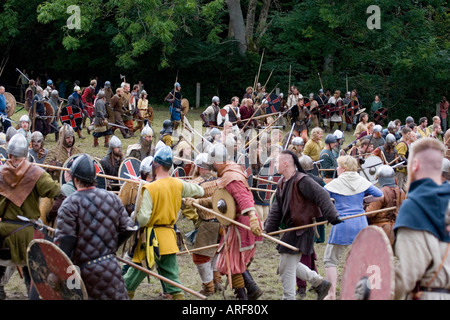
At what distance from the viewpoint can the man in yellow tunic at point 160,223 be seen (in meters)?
5.63

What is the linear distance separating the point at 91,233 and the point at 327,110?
17.6m

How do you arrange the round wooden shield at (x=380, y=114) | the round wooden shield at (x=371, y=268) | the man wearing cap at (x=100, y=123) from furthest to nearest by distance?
the round wooden shield at (x=380, y=114) < the man wearing cap at (x=100, y=123) < the round wooden shield at (x=371, y=268)

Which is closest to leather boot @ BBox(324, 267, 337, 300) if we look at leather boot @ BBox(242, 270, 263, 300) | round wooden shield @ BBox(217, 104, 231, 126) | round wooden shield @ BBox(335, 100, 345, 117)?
leather boot @ BBox(242, 270, 263, 300)

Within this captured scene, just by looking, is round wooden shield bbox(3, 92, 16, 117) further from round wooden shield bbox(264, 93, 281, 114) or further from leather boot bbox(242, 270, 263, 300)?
leather boot bbox(242, 270, 263, 300)

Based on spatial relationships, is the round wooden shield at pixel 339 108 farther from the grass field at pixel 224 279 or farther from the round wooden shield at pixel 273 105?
the grass field at pixel 224 279

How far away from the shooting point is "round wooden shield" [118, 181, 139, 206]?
6816mm

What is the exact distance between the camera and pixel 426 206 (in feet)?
12.0

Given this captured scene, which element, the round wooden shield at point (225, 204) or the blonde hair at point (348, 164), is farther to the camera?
the blonde hair at point (348, 164)

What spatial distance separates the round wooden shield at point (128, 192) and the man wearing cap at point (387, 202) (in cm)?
229

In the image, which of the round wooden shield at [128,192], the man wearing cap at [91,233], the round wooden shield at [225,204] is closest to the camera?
the man wearing cap at [91,233]

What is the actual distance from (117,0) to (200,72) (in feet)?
18.6

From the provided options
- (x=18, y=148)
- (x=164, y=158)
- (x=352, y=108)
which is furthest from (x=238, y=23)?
(x=18, y=148)

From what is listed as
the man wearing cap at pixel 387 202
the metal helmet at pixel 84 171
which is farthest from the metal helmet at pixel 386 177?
the metal helmet at pixel 84 171

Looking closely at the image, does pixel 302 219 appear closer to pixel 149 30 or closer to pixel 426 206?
pixel 426 206
